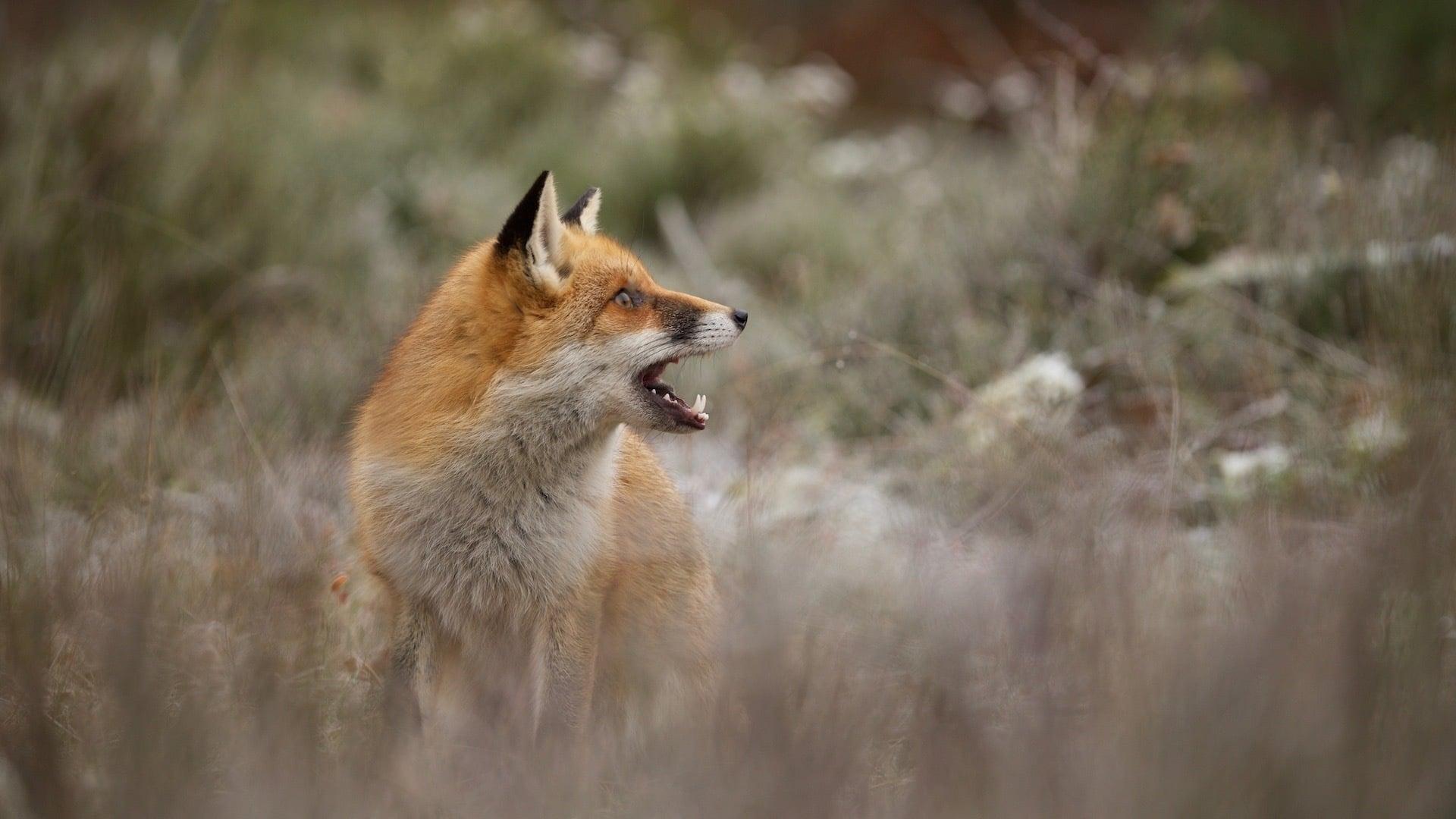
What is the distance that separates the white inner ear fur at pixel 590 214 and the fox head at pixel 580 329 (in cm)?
40

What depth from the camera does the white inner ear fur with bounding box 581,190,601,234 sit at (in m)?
3.73

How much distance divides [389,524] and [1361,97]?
850cm

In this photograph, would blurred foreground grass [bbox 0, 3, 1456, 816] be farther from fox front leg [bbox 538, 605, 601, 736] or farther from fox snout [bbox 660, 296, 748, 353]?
fox snout [bbox 660, 296, 748, 353]

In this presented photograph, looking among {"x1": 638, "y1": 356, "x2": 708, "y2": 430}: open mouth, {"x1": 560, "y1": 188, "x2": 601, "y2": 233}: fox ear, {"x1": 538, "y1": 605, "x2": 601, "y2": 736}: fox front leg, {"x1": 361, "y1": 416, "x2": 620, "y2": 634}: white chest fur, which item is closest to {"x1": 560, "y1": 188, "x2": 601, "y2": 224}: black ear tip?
{"x1": 560, "y1": 188, "x2": 601, "y2": 233}: fox ear

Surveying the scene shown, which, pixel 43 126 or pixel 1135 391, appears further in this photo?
pixel 43 126

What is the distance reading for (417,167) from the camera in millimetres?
8867

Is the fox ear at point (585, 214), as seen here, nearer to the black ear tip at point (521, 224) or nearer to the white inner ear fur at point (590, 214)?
the white inner ear fur at point (590, 214)

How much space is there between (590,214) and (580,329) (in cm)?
69

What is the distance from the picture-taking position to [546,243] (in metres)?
3.26

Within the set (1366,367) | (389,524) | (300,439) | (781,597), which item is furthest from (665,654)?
(1366,367)

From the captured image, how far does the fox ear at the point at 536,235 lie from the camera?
10.4 ft

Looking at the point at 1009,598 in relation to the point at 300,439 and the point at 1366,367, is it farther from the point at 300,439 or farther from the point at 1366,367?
the point at 300,439

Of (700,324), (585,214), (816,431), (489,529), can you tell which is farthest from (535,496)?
(816,431)

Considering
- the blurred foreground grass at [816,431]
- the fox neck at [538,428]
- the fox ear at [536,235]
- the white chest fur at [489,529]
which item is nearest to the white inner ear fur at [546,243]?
the fox ear at [536,235]
